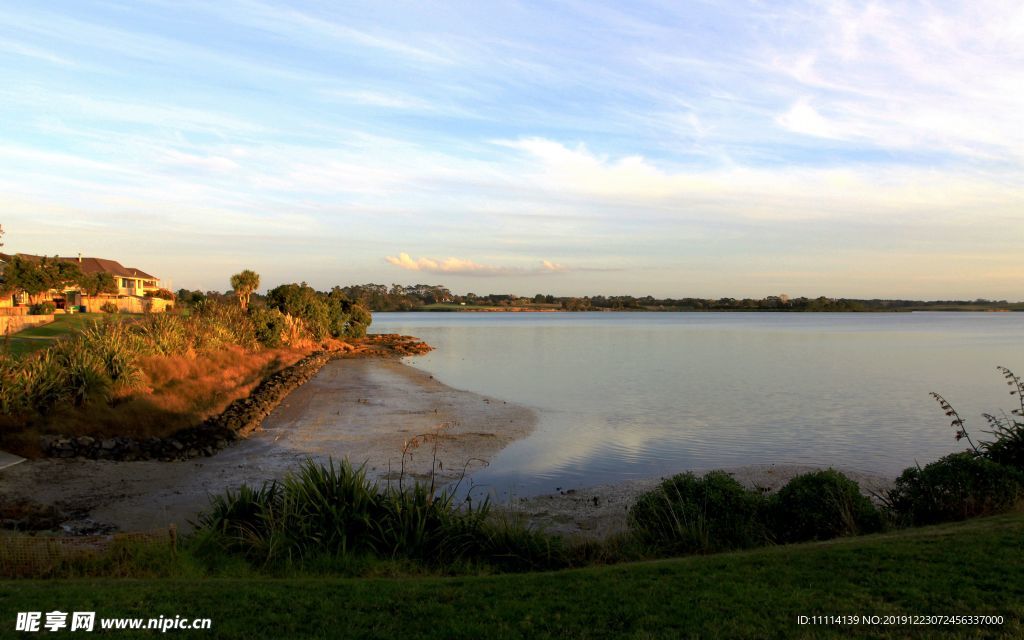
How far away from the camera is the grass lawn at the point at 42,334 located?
22.8 metres

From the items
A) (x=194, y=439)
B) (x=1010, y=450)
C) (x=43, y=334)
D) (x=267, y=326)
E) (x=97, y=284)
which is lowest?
(x=194, y=439)

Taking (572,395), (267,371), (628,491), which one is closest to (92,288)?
(267,371)

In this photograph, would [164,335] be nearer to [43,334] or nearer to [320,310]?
[43,334]

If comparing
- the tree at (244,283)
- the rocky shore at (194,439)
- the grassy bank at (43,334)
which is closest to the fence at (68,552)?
the rocky shore at (194,439)

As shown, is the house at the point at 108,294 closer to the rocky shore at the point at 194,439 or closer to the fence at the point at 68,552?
the rocky shore at the point at 194,439

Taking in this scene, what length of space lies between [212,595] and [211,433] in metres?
13.0

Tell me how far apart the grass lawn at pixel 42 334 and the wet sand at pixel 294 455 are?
763 cm

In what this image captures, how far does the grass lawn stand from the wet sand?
25.0 feet

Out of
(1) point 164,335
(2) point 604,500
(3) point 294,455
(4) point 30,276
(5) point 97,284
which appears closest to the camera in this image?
(2) point 604,500

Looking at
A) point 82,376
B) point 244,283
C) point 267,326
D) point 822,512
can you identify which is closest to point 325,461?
point 82,376

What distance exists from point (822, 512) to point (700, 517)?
1691mm

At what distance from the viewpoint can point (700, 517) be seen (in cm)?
909

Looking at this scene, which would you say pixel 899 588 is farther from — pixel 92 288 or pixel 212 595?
pixel 92 288

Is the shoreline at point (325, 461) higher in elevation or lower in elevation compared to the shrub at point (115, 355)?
lower
